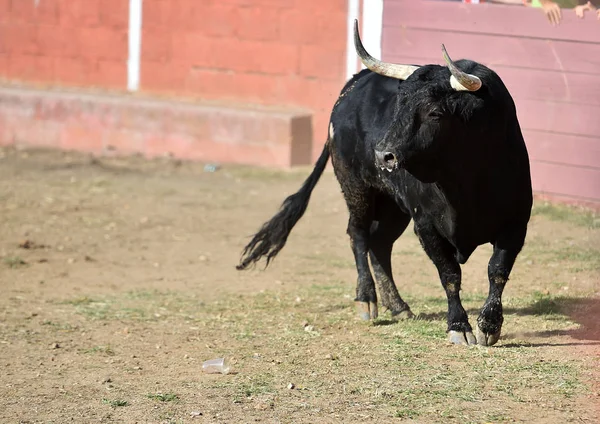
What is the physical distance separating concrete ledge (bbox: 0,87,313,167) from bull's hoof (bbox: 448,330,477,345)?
664cm

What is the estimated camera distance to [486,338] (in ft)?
18.4

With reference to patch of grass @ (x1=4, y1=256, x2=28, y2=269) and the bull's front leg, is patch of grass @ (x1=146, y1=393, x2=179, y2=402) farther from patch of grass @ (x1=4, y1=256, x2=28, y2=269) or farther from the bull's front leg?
patch of grass @ (x1=4, y1=256, x2=28, y2=269)

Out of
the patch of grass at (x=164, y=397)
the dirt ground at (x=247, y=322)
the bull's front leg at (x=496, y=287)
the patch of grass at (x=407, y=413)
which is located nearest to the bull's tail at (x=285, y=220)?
the dirt ground at (x=247, y=322)

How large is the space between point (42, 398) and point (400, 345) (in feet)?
6.14

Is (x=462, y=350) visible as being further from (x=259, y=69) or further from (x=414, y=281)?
(x=259, y=69)

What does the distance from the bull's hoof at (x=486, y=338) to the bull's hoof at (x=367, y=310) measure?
105cm

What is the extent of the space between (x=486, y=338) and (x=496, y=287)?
0.88ft

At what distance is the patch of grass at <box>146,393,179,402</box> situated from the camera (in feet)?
15.9

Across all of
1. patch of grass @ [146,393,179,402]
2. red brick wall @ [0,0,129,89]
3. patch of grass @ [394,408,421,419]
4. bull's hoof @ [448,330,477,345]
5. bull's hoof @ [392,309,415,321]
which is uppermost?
red brick wall @ [0,0,129,89]

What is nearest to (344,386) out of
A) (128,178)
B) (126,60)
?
(128,178)

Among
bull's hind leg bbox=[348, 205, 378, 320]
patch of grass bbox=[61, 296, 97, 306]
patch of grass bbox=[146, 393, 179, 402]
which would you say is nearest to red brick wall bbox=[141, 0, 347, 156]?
patch of grass bbox=[61, 296, 97, 306]

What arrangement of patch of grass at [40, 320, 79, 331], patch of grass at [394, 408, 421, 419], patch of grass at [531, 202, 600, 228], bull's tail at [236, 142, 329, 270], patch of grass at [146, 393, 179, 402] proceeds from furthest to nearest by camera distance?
patch of grass at [531, 202, 600, 228]
bull's tail at [236, 142, 329, 270]
patch of grass at [40, 320, 79, 331]
patch of grass at [146, 393, 179, 402]
patch of grass at [394, 408, 421, 419]

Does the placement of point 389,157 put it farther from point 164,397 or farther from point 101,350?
point 101,350

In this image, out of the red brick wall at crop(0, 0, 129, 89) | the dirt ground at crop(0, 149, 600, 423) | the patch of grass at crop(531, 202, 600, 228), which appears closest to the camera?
the dirt ground at crop(0, 149, 600, 423)
